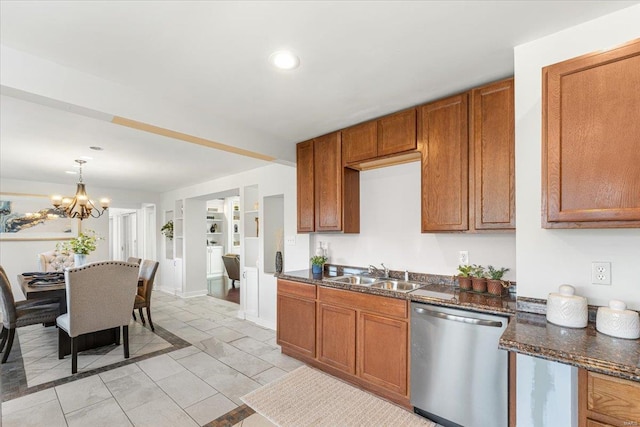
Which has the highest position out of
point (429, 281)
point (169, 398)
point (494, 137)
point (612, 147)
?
point (494, 137)

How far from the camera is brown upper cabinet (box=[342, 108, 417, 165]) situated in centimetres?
258

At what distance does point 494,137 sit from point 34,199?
7.22 metres

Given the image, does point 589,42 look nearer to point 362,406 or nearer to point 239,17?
point 239,17

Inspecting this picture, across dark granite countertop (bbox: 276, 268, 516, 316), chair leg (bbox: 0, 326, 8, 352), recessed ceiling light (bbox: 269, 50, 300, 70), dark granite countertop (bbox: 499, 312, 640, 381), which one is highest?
recessed ceiling light (bbox: 269, 50, 300, 70)

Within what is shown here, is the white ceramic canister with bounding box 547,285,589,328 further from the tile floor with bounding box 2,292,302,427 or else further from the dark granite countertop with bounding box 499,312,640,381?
the tile floor with bounding box 2,292,302,427

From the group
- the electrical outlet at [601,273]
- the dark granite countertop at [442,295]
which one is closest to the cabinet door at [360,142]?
the dark granite countertop at [442,295]

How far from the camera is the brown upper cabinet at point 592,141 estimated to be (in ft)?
4.30

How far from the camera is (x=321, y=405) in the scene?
2334 millimetres

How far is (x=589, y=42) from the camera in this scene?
5.22 ft

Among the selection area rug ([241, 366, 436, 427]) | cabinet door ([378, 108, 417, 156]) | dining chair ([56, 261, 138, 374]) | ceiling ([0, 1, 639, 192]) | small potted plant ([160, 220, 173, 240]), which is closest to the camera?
ceiling ([0, 1, 639, 192])

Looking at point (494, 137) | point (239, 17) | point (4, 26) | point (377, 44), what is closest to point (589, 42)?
point (494, 137)

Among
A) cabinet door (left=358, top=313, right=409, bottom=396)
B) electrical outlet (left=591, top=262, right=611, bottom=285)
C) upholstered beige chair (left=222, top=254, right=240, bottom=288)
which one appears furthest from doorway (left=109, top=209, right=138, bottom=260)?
electrical outlet (left=591, top=262, right=611, bottom=285)

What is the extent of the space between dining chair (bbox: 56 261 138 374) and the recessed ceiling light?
2.63 m

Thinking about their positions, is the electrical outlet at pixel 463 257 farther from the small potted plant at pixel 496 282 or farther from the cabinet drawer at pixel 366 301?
the cabinet drawer at pixel 366 301
